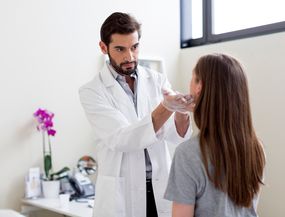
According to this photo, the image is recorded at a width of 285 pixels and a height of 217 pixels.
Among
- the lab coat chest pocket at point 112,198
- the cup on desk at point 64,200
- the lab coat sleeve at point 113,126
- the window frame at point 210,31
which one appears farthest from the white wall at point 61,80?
the lab coat chest pocket at point 112,198

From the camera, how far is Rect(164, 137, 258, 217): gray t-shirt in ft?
3.66

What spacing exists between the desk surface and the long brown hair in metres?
1.18

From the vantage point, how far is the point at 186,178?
3.68 ft

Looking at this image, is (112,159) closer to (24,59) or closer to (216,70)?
(216,70)

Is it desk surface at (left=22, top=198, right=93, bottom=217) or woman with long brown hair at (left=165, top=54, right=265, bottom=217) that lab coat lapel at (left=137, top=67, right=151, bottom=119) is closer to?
woman with long brown hair at (left=165, top=54, right=265, bottom=217)

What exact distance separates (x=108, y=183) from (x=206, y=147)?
2.08ft

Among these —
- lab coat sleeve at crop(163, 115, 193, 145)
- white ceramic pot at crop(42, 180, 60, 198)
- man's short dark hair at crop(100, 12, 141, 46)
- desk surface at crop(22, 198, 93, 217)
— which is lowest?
desk surface at crop(22, 198, 93, 217)

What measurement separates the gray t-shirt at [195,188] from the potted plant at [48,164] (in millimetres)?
1535

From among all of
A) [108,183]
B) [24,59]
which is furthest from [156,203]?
[24,59]

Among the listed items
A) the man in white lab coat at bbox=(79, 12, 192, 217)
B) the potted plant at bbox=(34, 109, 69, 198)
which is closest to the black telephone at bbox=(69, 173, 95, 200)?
the potted plant at bbox=(34, 109, 69, 198)

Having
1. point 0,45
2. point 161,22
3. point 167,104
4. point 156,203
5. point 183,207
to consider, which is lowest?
point 156,203

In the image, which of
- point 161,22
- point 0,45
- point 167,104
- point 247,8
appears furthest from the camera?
point 161,22

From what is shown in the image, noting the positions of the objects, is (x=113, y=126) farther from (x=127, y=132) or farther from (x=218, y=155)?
(x=218, y=155)

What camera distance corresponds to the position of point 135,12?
10.3ft
